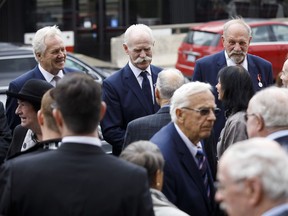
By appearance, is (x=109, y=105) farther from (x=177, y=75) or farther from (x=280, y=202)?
(x=280, y=202)

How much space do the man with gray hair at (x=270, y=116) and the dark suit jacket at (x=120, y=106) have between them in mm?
2480

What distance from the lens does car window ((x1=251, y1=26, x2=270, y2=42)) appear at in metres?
20.7

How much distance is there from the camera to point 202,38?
818 inches

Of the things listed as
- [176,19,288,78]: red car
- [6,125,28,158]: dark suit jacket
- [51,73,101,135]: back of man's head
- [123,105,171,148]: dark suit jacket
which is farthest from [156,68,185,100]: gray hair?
[176,19,288,78]: red car

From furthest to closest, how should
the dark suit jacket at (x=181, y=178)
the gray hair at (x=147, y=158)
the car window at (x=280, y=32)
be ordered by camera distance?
1. the car window at (x=280, y=32)
2. the dark suit jacket at (x=181, y=178)
3. the gray hair at (x=147, y=158)

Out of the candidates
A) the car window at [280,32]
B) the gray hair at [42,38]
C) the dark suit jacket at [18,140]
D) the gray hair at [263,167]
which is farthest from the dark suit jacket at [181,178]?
the car window at [280,32]

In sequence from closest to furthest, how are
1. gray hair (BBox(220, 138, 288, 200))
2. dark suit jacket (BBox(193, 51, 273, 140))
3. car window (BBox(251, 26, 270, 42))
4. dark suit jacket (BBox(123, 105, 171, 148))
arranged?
gray hair (BBox(220, 138, 288, 200)), dark suit jacket (BBox(123, 105, 171, 148)), dark suit jacket (BBox(193, 51, 273, 140)), car window (BBox(251, 26, 270, 42))

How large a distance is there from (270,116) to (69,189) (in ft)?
5.19

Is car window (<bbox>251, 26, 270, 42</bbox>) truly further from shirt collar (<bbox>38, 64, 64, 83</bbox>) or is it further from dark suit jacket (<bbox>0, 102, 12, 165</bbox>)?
dark suit jacket (<bbox>0, 102, 12, 165</bbox>)

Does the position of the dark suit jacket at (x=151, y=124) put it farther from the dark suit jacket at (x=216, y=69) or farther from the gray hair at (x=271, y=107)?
the dark suit jacket at (x=216, y=69)

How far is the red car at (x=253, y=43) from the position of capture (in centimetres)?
2019

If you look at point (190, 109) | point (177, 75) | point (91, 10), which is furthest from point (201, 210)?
point (91, 10)

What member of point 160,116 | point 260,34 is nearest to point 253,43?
point 260,34

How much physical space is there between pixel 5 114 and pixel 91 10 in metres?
19.6
